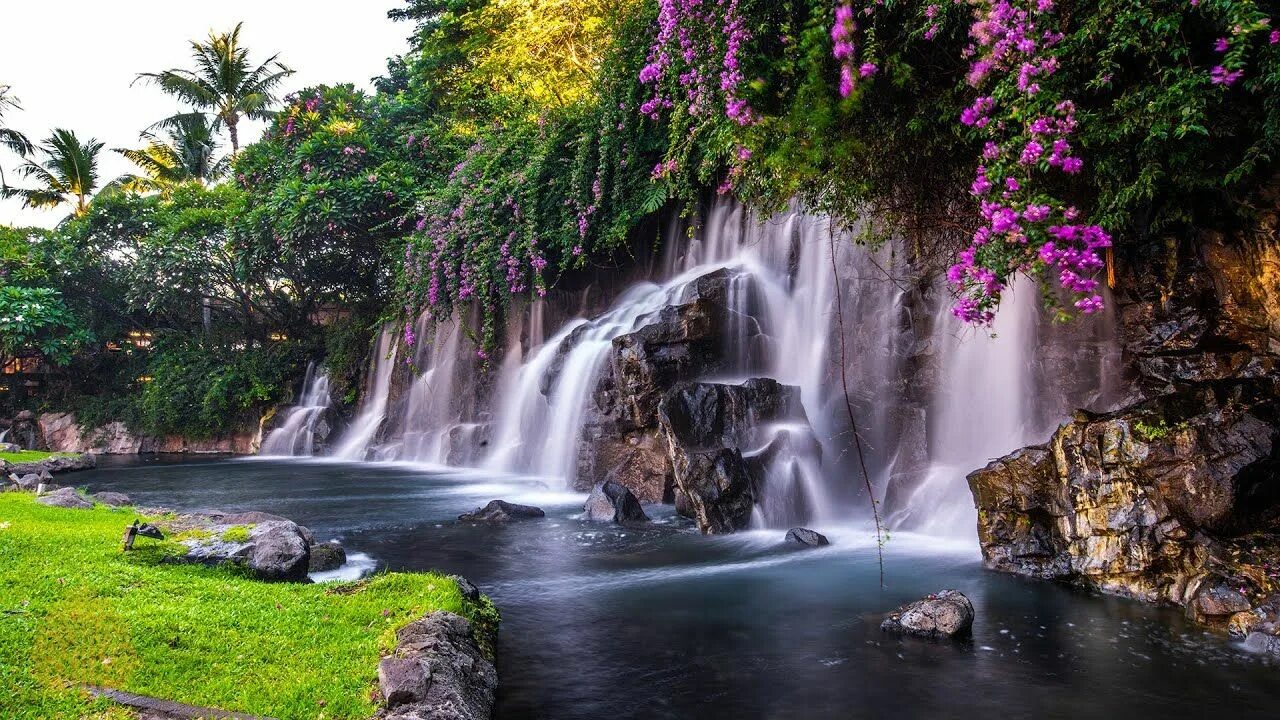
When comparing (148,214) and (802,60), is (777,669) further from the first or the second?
(148,214)

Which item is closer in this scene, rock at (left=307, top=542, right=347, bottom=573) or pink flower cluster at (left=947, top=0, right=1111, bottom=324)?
pink flower cluster at (left=947, top=0, right=1111, bottom=324)

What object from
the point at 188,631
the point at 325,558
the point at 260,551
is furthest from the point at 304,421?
the point at 188,631

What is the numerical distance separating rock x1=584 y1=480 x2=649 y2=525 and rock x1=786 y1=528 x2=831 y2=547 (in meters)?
1.94

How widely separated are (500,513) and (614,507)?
138cm

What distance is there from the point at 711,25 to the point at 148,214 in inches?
915

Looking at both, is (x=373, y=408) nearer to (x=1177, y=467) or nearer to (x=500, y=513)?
(x=500, y=513)

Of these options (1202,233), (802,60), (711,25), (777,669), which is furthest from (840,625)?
(711,25)

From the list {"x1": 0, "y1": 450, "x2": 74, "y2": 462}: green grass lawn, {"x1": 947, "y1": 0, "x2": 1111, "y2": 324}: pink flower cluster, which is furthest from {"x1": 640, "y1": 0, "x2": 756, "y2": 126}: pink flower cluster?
{"x1": 0, "y1": 450, "x2": 74, "y2": 462}: green grass lawn

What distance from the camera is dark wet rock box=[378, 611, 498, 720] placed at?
3453 mm

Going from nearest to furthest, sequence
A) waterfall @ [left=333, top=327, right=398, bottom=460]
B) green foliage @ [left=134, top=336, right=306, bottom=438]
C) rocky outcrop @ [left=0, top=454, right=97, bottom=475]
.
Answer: rocky outcrop @ [left=0, top=454, right=97, bottom=475]
waterfall @ [left=333, top=327, right=398, bottom=460]
green foliage @ [left=134, top=336, right=306, bottom=438]

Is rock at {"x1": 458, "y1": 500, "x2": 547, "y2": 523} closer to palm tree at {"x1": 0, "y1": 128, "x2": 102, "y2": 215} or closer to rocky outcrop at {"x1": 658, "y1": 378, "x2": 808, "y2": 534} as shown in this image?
rocky outcrop at {"x1": 658, "y1": 378, "x2": 808, "y2": 534}

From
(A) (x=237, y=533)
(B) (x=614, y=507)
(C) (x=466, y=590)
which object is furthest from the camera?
(B) (x=614, y=507)

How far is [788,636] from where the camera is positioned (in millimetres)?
5246

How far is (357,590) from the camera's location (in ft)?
16.8
